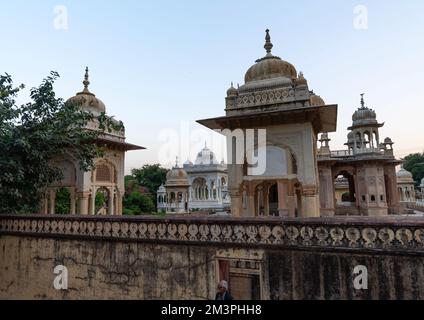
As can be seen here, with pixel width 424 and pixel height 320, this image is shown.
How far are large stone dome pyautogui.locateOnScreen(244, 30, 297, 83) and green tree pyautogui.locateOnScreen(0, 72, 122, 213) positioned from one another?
5815 mm

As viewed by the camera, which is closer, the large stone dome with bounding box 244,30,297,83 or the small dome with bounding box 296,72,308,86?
the small dome with bounding box 296,72,308,86

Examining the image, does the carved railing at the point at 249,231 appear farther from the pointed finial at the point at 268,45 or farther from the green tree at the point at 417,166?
the green tree at the point at 417,166

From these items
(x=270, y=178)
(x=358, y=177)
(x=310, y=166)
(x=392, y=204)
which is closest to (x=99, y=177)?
(x=270, y=178)

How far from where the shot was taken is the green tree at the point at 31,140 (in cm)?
761

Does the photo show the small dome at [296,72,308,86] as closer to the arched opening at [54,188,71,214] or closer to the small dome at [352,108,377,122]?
the small dome at [352,108,377,122]

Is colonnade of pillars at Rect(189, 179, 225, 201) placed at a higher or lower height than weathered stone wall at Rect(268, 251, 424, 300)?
higher

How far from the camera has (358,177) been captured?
22.0 meters

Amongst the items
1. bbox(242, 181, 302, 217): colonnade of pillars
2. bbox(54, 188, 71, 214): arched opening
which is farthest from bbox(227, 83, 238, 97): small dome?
bbox(54, 188, 71, 214): arched opening

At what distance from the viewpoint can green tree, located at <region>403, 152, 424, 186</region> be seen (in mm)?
53625

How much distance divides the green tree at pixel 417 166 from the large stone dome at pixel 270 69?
172ft

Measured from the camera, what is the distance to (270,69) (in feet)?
34.8

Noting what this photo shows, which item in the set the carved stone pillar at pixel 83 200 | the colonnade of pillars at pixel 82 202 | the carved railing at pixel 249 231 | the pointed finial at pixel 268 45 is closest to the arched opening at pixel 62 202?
the colonnade of pillars at pixel 82 202
